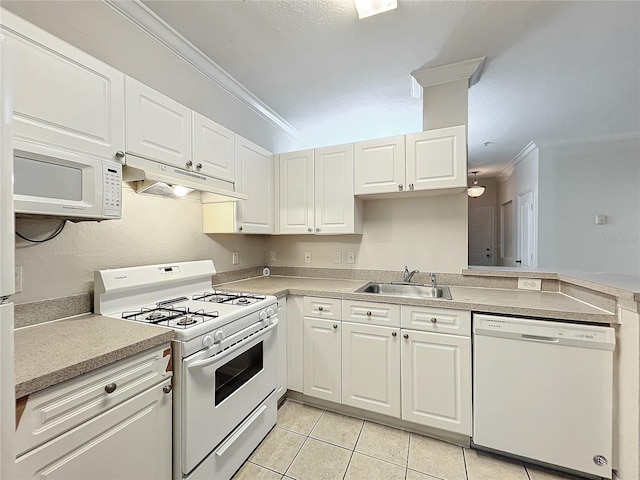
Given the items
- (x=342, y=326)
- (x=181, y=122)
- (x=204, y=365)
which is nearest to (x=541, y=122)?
(x=342, y=326)

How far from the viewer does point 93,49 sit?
1555 millimetres

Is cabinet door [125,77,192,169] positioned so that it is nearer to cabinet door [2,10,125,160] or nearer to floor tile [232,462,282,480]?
cabinet door [2,10,125,160]

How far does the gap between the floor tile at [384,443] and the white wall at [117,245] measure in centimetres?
169

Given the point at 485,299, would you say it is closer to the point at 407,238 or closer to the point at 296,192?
the point at 407,238

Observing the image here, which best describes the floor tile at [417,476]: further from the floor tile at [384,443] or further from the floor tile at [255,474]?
the floor tile at [255,474]

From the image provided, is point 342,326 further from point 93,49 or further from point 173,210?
point 93,49

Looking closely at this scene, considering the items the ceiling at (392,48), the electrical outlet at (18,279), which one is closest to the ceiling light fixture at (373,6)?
the ceiling at (392,48)

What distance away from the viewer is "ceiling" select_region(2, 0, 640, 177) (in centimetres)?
166

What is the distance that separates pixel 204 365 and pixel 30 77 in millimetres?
1361

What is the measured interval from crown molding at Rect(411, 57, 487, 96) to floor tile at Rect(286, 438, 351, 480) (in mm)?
2797

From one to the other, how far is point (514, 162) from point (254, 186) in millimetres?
5203

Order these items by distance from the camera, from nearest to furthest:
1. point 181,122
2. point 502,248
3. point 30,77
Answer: point 30,77 → point 181,122 → point 502,248

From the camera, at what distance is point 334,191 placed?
251 centimetres

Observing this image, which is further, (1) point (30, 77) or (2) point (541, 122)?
(2) point (541, 122)
